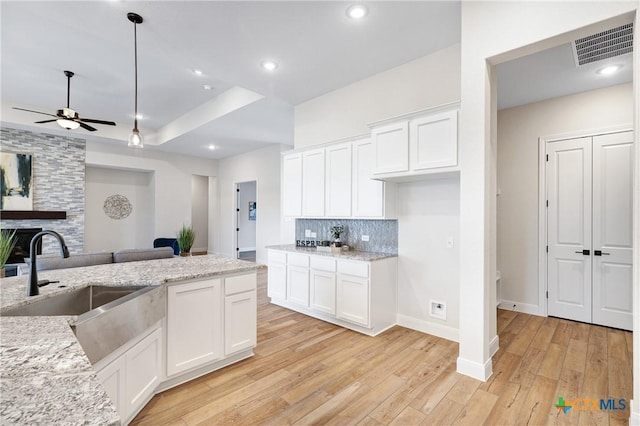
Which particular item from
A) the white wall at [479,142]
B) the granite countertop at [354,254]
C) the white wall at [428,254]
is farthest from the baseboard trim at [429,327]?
the granite countertop at [354,254]

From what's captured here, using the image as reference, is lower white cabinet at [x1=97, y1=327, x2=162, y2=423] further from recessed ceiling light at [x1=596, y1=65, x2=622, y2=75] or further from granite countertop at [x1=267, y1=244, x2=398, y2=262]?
recessed ceiling light at [x1=596, y1=65, x2=622, y2=75]

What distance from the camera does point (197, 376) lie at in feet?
8.06

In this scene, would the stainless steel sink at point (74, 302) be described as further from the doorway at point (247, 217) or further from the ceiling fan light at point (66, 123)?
the doorway at point (247, 217)

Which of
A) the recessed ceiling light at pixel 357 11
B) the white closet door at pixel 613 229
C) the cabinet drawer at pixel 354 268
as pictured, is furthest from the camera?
the white closet door at pixel 613 229

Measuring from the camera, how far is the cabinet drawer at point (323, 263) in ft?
12.0

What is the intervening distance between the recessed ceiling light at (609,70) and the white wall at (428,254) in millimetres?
1991

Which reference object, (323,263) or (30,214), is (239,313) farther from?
(30,214)

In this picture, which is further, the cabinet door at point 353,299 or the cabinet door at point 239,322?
the cabinet door at point 353,299

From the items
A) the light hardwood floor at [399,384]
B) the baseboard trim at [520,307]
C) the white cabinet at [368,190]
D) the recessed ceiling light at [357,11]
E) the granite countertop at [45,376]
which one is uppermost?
the recessed ceiling light at [357,11]

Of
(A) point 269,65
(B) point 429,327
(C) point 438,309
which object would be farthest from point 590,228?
(A) point 269,65

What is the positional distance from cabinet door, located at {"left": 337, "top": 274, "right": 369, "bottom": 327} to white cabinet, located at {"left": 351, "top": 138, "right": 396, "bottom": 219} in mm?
781

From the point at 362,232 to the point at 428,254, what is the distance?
94cm

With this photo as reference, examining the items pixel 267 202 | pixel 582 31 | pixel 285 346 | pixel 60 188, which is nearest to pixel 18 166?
pixel 60 188

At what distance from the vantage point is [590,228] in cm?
367
